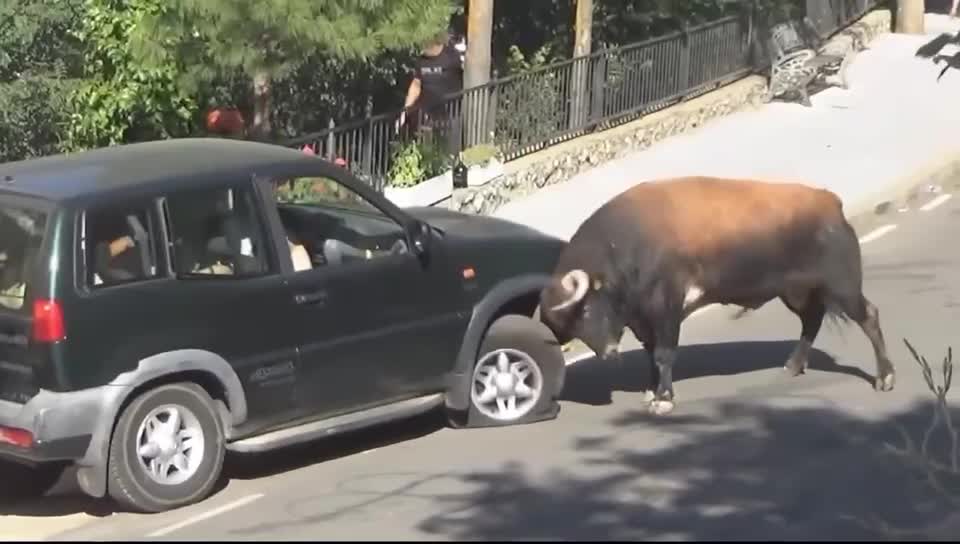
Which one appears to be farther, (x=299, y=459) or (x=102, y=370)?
(x=299, y=459)

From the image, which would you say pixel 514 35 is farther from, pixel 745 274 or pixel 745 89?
pixel 745 274

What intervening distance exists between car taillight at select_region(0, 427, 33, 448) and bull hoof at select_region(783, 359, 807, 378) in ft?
16.8

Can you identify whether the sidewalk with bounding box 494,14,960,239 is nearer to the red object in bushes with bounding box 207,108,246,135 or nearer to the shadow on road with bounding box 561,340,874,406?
the red object in bushes with bounding box 207,108,246,135

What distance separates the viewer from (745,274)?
11023 mm

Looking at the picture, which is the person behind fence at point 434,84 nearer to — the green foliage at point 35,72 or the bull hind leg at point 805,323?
the green foliage at point 35,72

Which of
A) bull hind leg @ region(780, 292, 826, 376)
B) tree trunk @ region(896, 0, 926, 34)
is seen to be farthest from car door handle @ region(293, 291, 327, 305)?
tree trunk @ region(896, 0, 926, 34)

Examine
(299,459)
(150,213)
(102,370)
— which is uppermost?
(150,213)

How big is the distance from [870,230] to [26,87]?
7.87 meters

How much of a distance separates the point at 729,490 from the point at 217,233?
290 centimetres

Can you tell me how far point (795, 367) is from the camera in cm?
1180

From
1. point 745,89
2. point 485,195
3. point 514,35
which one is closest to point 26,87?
point 485,195

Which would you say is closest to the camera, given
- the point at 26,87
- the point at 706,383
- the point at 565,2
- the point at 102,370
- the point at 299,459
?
the point at 102,370

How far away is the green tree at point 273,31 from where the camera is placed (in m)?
13.8

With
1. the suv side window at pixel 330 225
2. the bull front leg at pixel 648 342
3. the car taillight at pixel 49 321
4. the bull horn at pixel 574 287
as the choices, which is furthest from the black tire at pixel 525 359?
the car taillight at pixel 49 321
